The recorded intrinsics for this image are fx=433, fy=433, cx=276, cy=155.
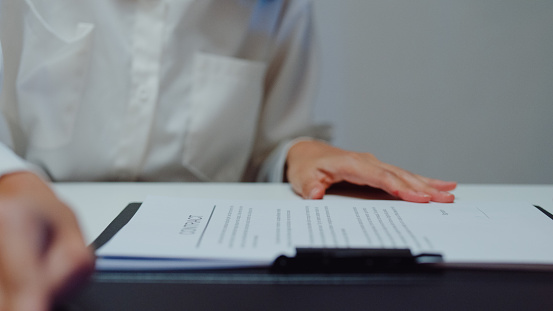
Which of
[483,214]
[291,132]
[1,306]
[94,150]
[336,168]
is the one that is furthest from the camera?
[291,132]

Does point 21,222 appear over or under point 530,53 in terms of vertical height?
under

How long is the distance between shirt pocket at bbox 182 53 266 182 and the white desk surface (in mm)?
108

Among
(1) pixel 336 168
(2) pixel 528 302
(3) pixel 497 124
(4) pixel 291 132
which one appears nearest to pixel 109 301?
(2) pixel 528 302

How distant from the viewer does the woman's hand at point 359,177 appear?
1.46ft

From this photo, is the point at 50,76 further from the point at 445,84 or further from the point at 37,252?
Result: the point at 445,84

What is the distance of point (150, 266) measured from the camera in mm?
243

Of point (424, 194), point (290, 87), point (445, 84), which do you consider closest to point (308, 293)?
point (424, 194)

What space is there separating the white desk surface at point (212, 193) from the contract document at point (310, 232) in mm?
90

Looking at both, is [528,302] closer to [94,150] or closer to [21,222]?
[21,222]

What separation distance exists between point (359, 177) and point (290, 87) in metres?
0.34

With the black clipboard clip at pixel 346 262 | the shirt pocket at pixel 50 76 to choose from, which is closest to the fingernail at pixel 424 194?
the black clipboard clip at pixel 346 262

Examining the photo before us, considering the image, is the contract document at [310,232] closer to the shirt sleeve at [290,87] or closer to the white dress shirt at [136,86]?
the white dress shirt at [136,86]

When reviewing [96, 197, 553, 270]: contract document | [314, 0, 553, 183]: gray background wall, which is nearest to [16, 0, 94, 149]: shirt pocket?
[96, 197, 553, 270]: contract document

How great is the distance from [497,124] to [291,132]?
0.63 meters
